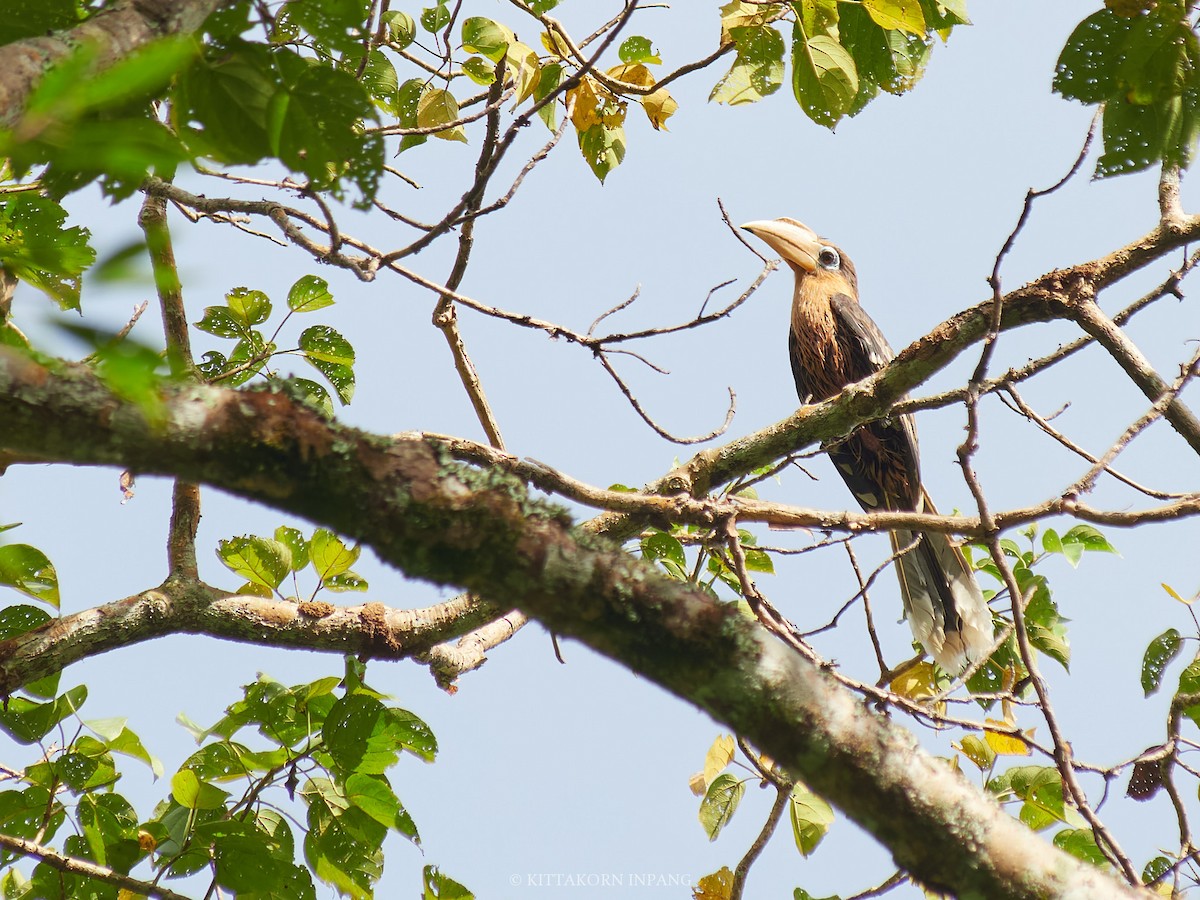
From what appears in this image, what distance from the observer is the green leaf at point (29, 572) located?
7.77 feet

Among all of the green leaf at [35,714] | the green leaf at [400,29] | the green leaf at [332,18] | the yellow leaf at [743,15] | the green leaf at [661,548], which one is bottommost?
the green leaf at [35,714]

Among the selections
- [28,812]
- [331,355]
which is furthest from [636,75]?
[28,812]

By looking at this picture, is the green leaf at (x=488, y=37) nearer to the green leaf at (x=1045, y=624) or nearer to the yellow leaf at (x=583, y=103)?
the yellow leaf at (x=583, y=103)

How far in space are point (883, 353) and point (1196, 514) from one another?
9.71ft

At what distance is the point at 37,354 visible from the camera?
3.35 feet

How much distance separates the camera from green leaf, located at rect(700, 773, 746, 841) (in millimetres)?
3143

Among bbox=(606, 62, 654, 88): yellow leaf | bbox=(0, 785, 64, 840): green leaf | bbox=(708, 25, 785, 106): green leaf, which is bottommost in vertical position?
bbox=(0, 785, 64, 840): green leaf

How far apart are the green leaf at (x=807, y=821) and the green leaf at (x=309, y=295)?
2.03 metres

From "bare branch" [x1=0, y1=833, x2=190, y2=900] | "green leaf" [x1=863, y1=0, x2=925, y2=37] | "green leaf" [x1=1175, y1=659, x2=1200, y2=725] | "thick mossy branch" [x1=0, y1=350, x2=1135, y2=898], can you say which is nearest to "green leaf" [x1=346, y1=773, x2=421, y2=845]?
"bare branch" [x1=0, y1=833, x2=190, y2=900]

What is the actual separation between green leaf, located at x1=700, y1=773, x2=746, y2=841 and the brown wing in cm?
155

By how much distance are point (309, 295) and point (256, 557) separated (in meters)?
0.80

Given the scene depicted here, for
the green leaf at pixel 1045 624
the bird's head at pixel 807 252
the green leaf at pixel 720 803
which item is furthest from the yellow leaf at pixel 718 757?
the bird's head at pixel 807 252

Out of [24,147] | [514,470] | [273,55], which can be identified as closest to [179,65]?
[24,147]

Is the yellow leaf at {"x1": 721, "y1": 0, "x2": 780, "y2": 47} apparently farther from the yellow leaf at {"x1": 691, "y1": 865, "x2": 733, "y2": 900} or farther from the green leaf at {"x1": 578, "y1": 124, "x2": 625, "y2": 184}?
the yellow leaf at {"x1": 691, "y1": 865, "x2": 733, "y2": 900}
